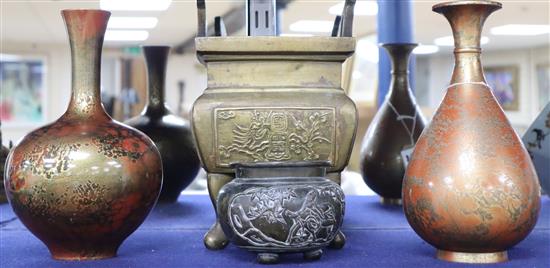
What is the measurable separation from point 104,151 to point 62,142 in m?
0.06

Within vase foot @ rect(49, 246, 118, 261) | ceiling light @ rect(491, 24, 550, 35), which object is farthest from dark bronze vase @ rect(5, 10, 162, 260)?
ceiling light @ rect(491, 24, 550, 35)

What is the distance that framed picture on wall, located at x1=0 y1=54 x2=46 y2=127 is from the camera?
10016 millimetres

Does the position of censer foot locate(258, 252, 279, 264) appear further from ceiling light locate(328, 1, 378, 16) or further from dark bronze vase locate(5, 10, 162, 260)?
ceiling light locate(328, 1, 378, 16)

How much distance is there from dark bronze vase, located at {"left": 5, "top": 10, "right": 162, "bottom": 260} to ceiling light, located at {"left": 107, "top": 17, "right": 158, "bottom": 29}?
18.0ft

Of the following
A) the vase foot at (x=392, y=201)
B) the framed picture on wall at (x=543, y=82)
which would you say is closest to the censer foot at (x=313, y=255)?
the vase foot at (x=392, y=201)

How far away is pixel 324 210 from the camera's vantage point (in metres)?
1.02

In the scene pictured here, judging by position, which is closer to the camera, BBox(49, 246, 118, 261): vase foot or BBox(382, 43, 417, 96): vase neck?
BBox(49, 246, 118, 261): vase foot

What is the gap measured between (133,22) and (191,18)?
645 mm

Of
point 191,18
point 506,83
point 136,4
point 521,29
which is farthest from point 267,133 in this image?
point 506,83

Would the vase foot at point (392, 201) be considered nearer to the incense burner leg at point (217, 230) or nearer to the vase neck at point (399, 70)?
the vase neck at point (399, 70)

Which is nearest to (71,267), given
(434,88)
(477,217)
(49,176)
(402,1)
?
(49,176)

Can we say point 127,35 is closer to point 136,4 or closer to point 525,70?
point 136,4

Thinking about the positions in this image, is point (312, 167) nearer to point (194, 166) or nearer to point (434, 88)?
point (194, 166)

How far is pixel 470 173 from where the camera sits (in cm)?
102
